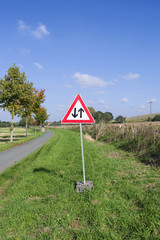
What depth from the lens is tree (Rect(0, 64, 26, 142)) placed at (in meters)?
20.1

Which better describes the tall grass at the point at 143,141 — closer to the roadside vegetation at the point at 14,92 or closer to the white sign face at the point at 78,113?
the white sign face at the point at 78,113

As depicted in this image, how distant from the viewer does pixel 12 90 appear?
20.4m

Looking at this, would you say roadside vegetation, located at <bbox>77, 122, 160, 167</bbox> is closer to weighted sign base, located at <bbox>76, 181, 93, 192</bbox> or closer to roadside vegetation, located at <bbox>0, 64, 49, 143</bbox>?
weighted sign base, located at <bbox>76, 181, 93, 192</bbox>

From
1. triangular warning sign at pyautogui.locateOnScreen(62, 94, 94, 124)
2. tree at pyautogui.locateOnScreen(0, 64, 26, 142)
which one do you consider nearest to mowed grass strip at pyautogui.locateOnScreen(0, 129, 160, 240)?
triangular warning sign at pyautogui.locateOnScreen(62, 94, 94, 124)

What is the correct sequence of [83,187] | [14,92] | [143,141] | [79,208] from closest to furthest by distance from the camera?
[79,208] → [83,187] → [143,141] → [14,92]

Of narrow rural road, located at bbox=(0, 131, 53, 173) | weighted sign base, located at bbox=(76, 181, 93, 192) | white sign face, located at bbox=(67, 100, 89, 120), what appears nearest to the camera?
weighted sign base, located at bbox=(76, 181, 93, 192)

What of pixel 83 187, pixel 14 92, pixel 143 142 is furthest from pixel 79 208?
pixel 14 92

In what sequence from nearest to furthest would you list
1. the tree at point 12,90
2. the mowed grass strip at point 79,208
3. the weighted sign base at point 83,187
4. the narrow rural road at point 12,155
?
1. the mowed grass strip at point 79,208
2. the weighted sign base at point 83,187
3. the narrow rural road at point 12,155
4. the tree at point 12,90

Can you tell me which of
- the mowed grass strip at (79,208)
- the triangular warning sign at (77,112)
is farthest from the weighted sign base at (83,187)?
the triangular warning sign at (77,112)

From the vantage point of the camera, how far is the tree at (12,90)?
20.1 metres

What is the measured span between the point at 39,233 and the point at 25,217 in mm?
659

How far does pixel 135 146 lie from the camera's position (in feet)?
38.9

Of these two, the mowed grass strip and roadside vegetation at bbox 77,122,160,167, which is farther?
roadside vegetation at bbox 77,122,160,167

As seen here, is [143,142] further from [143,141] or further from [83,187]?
[83,187]
